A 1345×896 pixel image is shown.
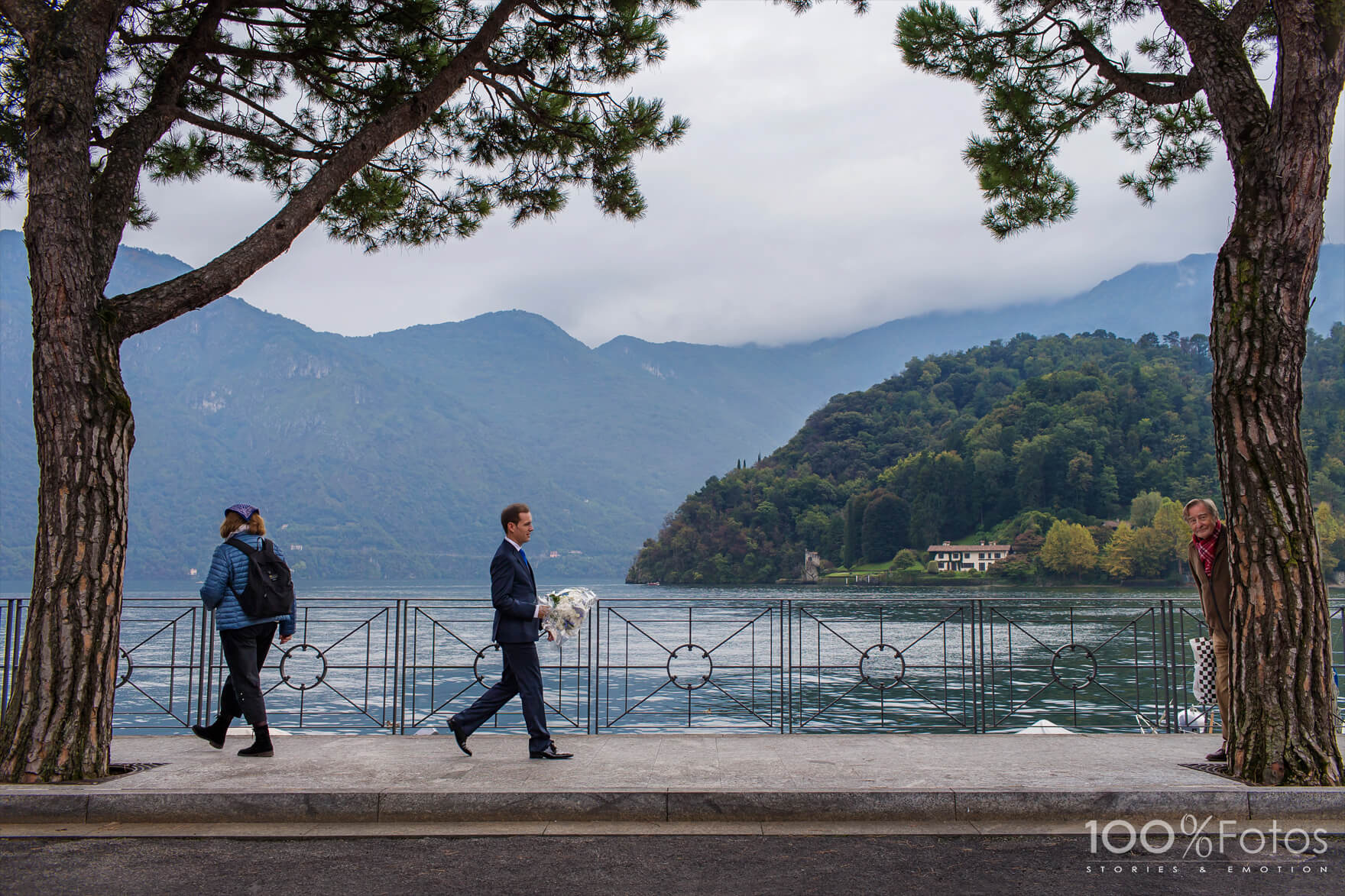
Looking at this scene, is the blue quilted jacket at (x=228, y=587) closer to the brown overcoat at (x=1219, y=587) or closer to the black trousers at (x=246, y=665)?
the black trousers at (x=246, y=665)

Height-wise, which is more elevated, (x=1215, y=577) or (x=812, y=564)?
(x=1215, y=577)

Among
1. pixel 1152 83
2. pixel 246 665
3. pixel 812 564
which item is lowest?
pixel 812 564

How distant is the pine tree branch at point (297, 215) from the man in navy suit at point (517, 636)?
2.46 m

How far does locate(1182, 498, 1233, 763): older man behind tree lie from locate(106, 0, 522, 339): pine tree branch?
21.2 feet

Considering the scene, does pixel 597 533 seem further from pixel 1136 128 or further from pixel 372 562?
pixel 1136 128

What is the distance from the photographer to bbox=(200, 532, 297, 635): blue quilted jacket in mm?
6711

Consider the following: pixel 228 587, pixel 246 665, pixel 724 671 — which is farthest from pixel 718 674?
pixel 228 587

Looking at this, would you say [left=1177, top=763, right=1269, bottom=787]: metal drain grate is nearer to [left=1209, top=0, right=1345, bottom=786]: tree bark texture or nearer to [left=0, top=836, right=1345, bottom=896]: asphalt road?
[left=1209, top=0, right=1345, bottom=786]: tree bark texture

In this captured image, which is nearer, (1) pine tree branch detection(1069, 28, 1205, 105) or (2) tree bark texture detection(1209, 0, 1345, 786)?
(2) tree bark texture detection(1209, 0, 1345, 786)

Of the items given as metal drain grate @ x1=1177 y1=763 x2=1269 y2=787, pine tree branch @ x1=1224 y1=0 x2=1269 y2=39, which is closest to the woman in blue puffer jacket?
metal drain grate @ x1=1177 y1=763 x2=1269 y2=787

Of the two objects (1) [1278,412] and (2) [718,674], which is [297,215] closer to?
(1) [1278,412]

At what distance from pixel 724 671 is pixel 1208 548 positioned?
23.0 meters

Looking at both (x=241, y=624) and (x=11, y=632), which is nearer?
(x=241, y=624)

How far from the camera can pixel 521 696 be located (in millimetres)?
6703
